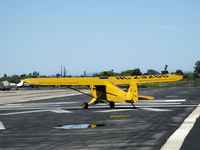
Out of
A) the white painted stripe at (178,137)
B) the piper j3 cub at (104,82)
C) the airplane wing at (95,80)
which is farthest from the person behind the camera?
the airplane wing at (95,80)

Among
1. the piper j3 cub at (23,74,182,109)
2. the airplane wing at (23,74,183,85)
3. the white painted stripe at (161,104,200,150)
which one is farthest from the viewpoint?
the airplane wing at (23,74,183,85)

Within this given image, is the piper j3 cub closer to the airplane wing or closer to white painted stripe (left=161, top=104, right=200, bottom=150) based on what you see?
the airplane wing

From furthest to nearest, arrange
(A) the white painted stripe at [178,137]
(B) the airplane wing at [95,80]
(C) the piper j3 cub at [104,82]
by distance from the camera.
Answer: (B) the airplane wing at [95,80] < (C) the piper j3 cub at [104,82] < (A) the white painted stripe at [178,137]

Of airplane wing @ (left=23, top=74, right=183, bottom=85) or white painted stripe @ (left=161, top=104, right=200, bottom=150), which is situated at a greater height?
airplane wing @ (left=23, top=74, right=183, bottom=85)

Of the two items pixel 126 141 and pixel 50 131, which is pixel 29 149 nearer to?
pixel 126 141

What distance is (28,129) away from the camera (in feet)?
57.9

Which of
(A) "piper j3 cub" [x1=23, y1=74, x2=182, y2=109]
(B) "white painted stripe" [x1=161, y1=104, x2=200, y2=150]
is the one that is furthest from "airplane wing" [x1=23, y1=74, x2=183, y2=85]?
(B) "white painted stripe" [x1=161, y1=104, x2=200, y2=150]

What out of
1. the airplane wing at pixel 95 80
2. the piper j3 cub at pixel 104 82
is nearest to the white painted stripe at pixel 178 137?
the piper j3 cub at pixel 104 82

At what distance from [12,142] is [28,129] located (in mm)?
3934

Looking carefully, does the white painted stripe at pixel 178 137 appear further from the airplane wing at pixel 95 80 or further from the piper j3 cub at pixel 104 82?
the airplane wing at pixel 95 80

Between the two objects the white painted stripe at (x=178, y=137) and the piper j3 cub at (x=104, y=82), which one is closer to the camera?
the white painted stripe at (x=178, y=137)

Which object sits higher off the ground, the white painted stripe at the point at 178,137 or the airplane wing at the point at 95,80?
the airplane wing at the point at 95,80

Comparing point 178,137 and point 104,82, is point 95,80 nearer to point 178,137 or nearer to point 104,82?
point 104,82

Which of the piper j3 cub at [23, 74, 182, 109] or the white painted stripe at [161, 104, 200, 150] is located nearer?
the white painted stripe at [161, 104, 200, 150]
